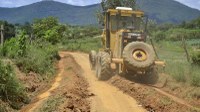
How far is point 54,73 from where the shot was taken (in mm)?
25141

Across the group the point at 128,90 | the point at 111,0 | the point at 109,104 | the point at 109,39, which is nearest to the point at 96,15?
the point at 111,0

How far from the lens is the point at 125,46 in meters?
19.4

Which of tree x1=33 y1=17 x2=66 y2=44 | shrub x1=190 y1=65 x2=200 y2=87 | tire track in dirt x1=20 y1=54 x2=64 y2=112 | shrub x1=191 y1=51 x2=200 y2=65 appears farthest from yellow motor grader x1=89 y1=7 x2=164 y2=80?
tree x1=33 y1=17 x2=66 y2=44

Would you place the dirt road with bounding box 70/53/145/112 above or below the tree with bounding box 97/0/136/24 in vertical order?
below

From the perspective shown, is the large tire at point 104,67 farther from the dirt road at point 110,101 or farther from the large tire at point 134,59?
the large tire at point 134,59

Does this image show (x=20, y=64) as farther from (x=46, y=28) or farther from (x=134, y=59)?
(x=46, y=28)

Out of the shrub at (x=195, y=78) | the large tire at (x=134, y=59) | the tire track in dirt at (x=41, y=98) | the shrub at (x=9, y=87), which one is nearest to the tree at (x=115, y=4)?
the tire track in dirt at (x=41, y=98)

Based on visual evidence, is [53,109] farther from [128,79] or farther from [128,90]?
[128,79]

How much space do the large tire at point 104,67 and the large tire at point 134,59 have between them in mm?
1281

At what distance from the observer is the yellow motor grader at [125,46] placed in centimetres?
1855

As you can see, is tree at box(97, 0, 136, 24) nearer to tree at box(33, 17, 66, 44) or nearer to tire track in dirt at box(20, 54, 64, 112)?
tree at box(33, 17, 66, 44)

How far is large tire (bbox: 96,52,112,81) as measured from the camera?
771 inches

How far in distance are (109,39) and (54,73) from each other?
17.9 feet

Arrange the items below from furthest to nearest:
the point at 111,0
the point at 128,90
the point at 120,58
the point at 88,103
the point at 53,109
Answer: the point at 111,0 → the point at 120,58 → the point at 128,90 → the point at 88,103 → the point at 53,109
